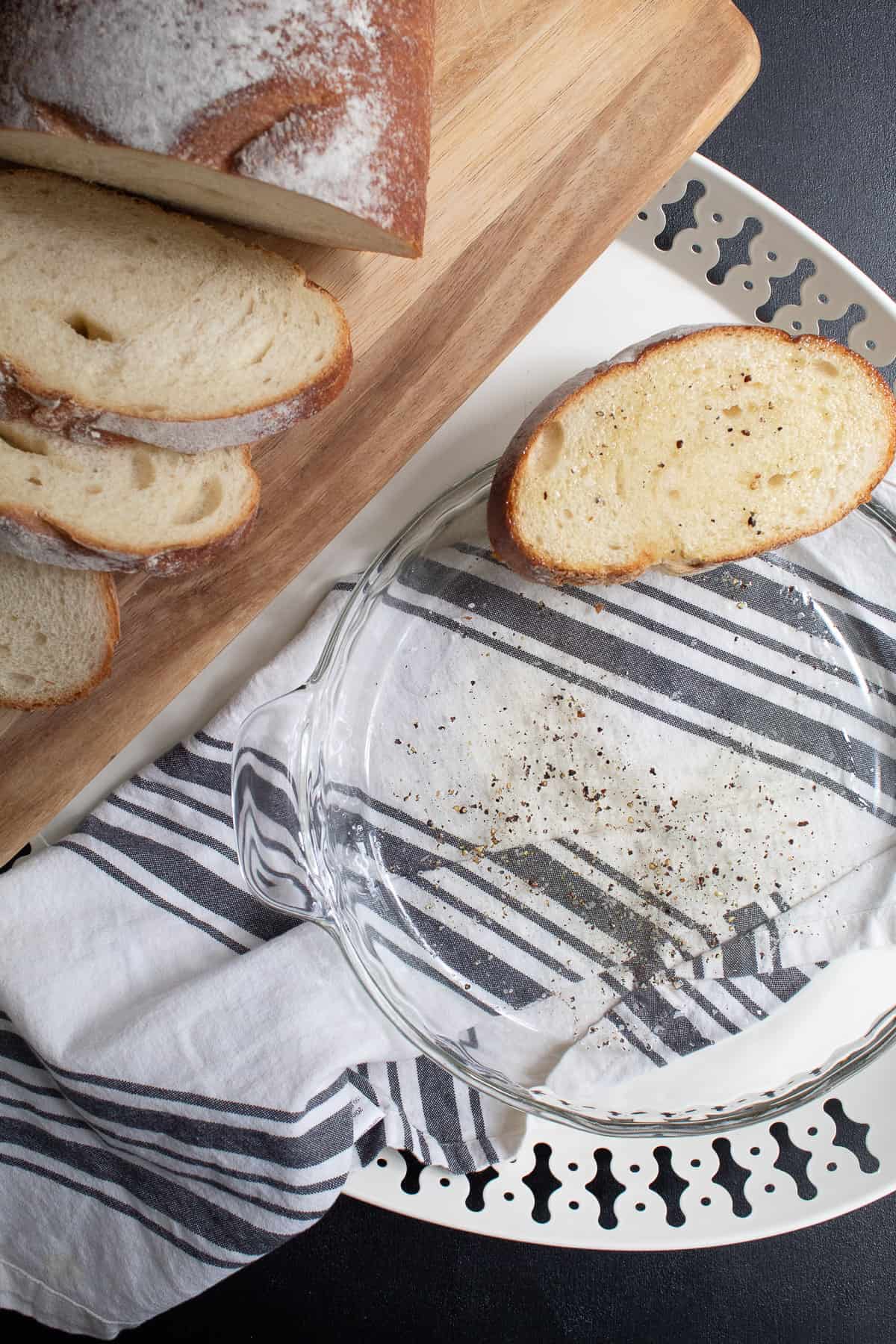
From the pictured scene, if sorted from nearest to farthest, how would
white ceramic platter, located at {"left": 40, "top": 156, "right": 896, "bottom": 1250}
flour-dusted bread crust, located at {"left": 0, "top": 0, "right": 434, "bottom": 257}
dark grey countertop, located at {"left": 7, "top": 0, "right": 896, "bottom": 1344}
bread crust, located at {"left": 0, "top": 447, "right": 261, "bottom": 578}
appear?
flour-dusted bread crust, located at {"left": 0, "top": 0, "right": 434, "bottom": 257}
bread crust, located at {"left": 0, "top": 447, "right": 261, "bottom": 578}
white ceramic platter, located at {"left": 40, "top": 156, "right": 896, "bottom": 1250}
dark grey countertop, located at {"left": 7, "top": 0, "right": 896, "bottom": 1344}

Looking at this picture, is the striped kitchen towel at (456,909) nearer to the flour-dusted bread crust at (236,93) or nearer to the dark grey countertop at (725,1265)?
the dark grey countertop at (725,1265)

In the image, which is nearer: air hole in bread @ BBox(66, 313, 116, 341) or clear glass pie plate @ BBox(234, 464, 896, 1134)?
air hole in bread @ BBox(66, 313, 116, 341)

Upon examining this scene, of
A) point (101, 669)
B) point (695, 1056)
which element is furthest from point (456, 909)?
point (101, 669)

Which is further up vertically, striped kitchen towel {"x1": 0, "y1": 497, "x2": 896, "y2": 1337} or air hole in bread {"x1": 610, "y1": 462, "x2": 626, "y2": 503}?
air hole in bread {"x1": 610, "y1": 462, "x2": 626, "y2": 503}

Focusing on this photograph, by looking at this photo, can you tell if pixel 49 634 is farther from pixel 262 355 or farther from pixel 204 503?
pixel 262 355

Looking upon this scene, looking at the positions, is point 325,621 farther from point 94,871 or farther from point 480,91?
point 480,91

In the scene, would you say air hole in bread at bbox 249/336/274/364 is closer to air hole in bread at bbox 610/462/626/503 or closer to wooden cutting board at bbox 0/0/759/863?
wooden cutting board at bbox 0/0/759/863

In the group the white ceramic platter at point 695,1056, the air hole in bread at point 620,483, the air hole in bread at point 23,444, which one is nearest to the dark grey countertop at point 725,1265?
the white ceramic platter at point 695,1056

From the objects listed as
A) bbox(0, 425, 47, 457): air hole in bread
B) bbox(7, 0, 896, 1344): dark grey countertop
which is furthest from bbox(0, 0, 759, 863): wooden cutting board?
bbox(7, 0, 896, 1344): dark grey countertop

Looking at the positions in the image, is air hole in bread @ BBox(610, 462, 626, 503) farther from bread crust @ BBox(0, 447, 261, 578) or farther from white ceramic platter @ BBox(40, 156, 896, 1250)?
bread crust @ BBox(0, 447, 261, 578)

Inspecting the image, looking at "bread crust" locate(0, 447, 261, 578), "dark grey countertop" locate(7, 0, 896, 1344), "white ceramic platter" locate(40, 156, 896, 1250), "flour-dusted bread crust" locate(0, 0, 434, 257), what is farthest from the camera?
"dark grey countertop" locate(7, 0, 896, 1344)
